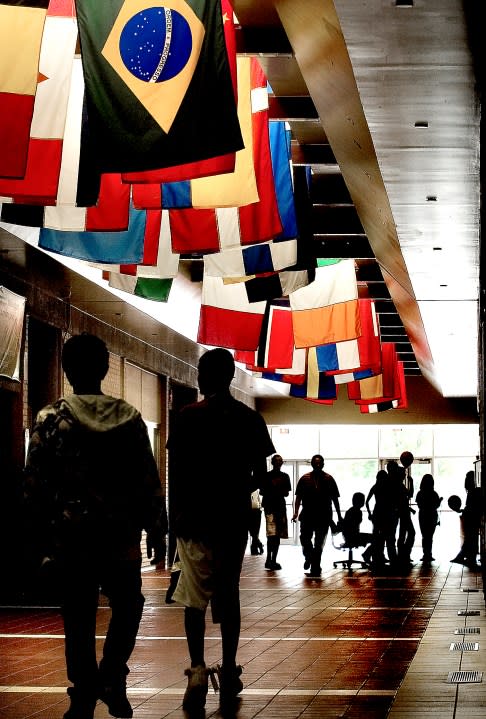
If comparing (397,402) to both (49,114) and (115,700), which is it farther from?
(115,700)

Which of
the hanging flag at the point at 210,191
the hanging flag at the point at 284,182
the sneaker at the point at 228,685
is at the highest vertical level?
the hanging flag at the point at 284,182

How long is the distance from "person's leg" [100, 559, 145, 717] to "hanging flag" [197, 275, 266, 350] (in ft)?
32.3

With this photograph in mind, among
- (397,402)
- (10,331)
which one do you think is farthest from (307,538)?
(397,402)

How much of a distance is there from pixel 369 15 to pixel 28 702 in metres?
4.19

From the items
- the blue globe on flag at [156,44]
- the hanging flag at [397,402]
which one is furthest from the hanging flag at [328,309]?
the hanging flag at [397,402]

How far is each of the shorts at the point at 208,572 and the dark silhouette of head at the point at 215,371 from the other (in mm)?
809

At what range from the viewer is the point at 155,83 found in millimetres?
7453

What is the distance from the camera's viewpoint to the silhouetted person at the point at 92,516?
5.24 m

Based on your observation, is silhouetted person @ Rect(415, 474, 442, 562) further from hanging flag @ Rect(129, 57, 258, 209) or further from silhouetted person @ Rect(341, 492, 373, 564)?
hanging flag @ Rect(129, 57, 258, 209)

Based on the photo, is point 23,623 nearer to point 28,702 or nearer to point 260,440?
point 28,702

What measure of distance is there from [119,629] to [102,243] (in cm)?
629

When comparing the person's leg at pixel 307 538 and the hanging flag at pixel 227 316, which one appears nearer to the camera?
the hanging flag at pixel 227 316

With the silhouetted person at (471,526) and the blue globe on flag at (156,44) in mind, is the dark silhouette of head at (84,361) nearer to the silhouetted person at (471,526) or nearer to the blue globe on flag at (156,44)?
the blue globe on flag at (156,44)

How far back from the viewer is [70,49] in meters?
9.36
